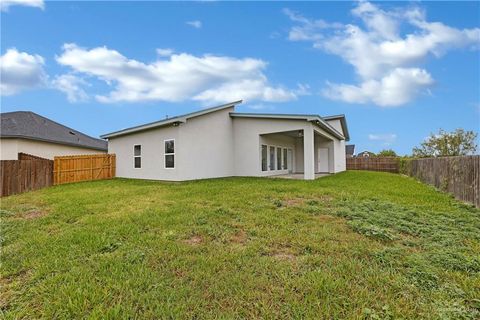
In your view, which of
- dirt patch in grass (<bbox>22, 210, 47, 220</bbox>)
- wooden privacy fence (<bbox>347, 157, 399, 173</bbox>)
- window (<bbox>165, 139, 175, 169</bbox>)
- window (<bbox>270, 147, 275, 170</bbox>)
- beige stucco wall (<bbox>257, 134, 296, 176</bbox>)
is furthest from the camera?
wooden privacy fence (<bbox>347, 157, 399, 173</bbox>)

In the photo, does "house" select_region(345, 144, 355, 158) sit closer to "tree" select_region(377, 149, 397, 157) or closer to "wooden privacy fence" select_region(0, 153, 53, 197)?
Result: "tree" select_region(377, 149, 397, 157)

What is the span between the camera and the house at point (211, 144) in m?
13.8

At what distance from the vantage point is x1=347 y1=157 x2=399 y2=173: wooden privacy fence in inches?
1118

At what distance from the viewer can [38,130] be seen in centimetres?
1859

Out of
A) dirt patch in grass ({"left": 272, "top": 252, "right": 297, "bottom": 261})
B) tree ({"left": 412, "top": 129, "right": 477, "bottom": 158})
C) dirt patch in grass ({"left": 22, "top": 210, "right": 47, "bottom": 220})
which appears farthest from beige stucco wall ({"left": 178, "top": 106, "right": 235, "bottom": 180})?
tree ({"left": 412, "top": 129, "right": 477, "bottom": 158})

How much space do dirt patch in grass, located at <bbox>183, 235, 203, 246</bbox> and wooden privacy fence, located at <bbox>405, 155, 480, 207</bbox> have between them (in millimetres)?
8218

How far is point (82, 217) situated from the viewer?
6332 millimetres

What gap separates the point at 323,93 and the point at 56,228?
674 inches

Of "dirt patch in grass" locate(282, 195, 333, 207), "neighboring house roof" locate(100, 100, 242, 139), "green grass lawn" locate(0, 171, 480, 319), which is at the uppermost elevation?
"neighboring house roof" locate(100, 100, 242, 139)

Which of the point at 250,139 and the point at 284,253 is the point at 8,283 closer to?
the point at 284,253

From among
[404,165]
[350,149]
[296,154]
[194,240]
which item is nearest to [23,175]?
[194,240]

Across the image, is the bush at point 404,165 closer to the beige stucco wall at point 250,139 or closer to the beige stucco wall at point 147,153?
the beige stucco wall at point 250,139

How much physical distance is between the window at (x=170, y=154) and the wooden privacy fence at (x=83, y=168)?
17.8ft

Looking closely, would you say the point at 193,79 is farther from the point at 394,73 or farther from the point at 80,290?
the point at 80,290
